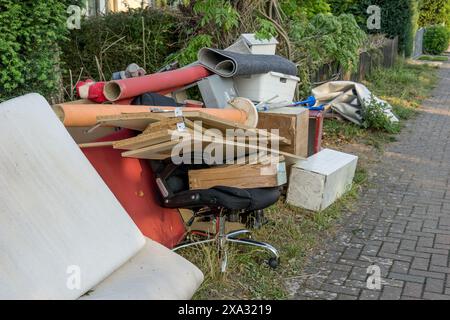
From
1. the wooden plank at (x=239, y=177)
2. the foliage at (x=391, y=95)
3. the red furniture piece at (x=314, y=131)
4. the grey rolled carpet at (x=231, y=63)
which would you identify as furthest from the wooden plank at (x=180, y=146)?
the foliage at (x=391, y=95)

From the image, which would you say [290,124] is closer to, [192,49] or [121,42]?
[192,49]

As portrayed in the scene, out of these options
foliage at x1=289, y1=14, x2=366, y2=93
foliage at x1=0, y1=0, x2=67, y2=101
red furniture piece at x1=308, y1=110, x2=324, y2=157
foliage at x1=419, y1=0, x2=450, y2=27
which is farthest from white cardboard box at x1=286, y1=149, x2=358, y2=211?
foliage at x1=419, y1=0, x2=450, y2=27

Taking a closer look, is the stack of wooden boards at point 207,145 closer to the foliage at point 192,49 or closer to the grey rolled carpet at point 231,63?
the grey rolled carpet at point 231,63

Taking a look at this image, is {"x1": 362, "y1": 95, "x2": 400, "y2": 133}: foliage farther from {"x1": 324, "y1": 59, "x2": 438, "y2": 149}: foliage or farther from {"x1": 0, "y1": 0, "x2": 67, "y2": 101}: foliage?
{"x1": 0, "y1": 0, "x2": 67, "y2": 101}: foliage

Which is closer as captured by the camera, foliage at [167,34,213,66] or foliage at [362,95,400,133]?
foliage at [167,34,213,66]

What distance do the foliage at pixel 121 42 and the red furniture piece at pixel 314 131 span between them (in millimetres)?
2143

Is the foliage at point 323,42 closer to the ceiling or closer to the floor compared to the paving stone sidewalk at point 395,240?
closer to the ceiling

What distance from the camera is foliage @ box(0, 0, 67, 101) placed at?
4090 mm

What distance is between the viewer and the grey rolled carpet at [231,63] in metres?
5.45

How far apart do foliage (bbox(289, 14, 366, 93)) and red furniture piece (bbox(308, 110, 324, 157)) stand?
7.12ft

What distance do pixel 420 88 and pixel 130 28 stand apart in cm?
794

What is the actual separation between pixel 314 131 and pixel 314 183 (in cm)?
89
